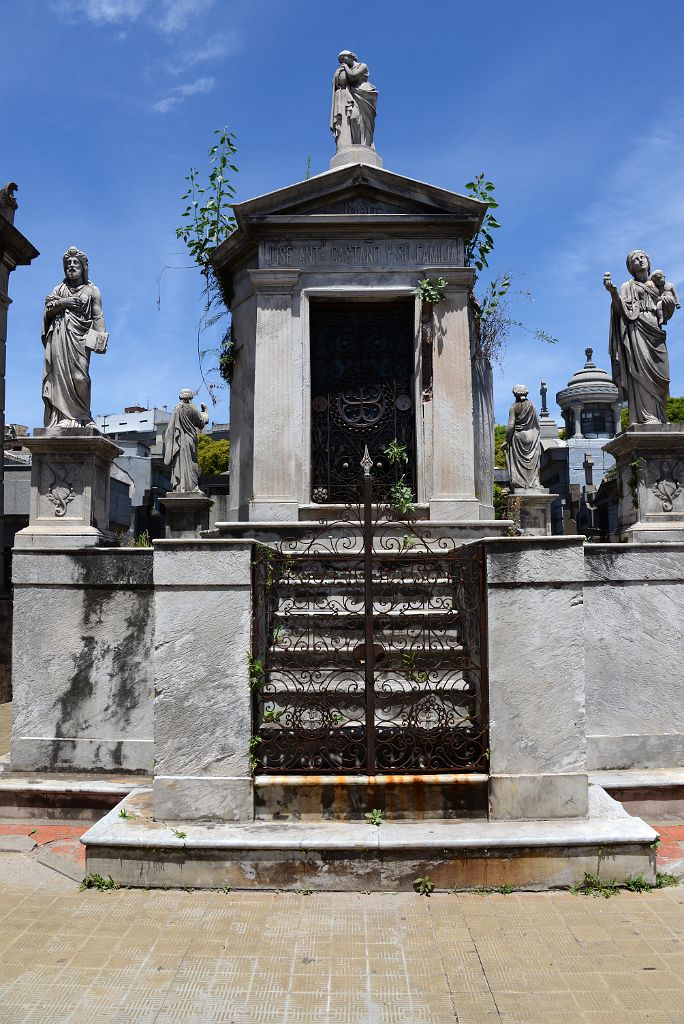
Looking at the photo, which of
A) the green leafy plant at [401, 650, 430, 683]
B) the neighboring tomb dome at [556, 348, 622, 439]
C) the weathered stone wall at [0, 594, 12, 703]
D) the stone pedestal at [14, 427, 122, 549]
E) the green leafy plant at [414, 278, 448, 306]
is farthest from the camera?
the neighboring tomb dome at [556, 348, 622, 439]

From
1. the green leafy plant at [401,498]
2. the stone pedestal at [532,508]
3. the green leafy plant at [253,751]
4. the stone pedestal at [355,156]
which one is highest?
the stone pedestal at [355,156]

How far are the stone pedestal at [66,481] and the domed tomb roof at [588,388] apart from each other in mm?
43878

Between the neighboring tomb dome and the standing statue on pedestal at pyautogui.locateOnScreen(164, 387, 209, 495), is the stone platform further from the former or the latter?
the neighboring tomb dome

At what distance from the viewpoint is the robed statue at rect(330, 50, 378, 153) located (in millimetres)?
9953

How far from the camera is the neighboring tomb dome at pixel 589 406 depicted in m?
47.8

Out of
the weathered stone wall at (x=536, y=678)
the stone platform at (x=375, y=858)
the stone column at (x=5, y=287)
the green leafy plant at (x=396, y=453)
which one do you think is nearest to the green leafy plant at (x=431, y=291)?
the green leafy plant at (x=396, y=453)

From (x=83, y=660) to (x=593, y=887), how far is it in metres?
4.53

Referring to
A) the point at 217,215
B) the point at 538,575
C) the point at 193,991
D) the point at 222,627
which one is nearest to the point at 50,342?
the point at 217,215

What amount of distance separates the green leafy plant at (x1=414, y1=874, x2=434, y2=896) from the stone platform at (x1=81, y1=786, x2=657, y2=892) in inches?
1.2

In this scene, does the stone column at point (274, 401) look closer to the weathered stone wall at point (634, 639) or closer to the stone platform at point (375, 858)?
the weathered stone wall at point (634, 639)

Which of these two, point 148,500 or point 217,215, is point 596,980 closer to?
point 217,215

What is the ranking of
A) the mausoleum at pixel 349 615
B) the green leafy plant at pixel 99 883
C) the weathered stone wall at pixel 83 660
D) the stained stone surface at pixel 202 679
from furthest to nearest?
the weathered stone wall at pixel 83 660, the stained stone surface at pixel 202 679, the mausoleum at pixel 349 615, the green leafy plant at pixel 99 883

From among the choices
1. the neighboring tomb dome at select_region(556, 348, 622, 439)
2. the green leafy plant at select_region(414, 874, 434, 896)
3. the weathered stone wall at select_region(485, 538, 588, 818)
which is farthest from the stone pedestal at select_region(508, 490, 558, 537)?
Answer: the neighboring tomb dome at select_region(556, 348, 622, 439)

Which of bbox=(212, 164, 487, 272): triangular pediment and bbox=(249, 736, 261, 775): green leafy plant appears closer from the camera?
bbox=(249, 736, 261, 775): green leafy plant
